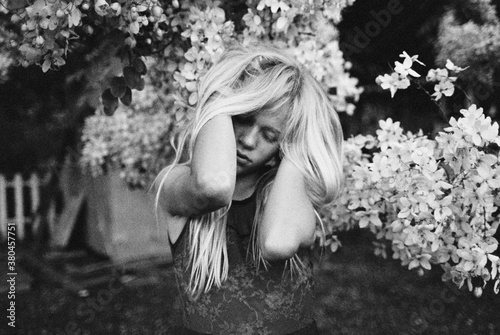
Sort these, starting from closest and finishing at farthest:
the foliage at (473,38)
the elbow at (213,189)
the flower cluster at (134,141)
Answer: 1. the elbow at (213,189)
2. the foliage at (473,38)
3. the flower cluster at (134,141)

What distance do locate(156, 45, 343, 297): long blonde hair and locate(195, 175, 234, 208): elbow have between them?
15cm

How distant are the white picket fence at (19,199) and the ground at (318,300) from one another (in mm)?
1682

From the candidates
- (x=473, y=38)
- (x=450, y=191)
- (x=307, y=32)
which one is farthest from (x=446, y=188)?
(x=473, y=38)

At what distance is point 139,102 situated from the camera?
3664mm

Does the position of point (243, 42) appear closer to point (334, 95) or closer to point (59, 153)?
point (334, 95)

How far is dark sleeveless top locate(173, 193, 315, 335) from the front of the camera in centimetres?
156

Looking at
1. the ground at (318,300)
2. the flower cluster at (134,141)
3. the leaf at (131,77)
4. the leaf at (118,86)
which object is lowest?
the ground at (318,300)

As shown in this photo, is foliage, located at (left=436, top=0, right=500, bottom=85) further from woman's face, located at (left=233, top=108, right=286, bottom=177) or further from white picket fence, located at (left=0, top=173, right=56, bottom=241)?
white picket fence, located at (left=0, top=173, right=56, bottom=241)

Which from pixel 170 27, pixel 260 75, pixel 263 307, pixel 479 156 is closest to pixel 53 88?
pixel 170 27

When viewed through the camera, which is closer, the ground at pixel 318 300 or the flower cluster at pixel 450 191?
the flower cluster at pixel 450 191

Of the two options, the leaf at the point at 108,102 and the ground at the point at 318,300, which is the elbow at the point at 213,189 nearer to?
the leaf at the point at 108,102

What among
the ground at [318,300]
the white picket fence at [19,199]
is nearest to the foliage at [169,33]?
the ground at [318,300]

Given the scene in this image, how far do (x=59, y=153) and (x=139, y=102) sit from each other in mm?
2185

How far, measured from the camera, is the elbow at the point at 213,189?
4.68ft
